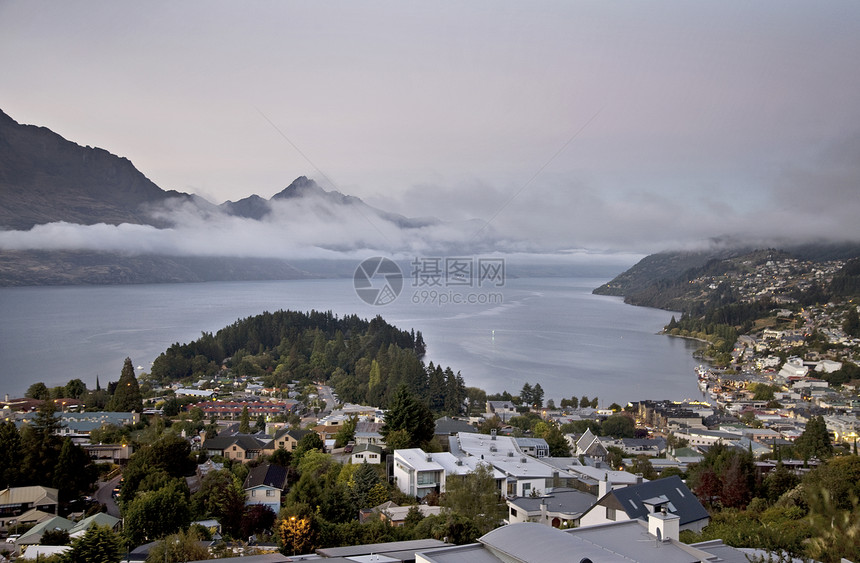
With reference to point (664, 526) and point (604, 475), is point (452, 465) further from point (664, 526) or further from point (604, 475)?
point (664, 526)

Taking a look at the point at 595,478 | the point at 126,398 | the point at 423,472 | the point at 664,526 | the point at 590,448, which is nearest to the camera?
the point at 664,526

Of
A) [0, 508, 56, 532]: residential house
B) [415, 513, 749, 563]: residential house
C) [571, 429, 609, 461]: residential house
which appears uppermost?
[415, 513, 749, 563]: residential house

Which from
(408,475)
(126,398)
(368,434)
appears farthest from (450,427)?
(126,398)

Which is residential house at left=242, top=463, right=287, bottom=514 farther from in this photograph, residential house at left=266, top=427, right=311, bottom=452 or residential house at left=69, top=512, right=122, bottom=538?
residential house at left=266, top=427, right=311, bottom=452

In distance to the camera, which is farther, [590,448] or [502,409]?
[502,409]

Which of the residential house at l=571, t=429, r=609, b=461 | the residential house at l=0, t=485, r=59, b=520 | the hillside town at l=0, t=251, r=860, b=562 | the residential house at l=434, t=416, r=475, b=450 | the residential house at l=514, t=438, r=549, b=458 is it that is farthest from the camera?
the residential house at l=434, t=416, r=475, b=450

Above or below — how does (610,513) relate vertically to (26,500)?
above

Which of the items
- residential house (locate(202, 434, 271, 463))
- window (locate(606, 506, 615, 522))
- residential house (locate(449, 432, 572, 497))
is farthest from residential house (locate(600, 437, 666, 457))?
window (locate(606, 506, 615, 522))
